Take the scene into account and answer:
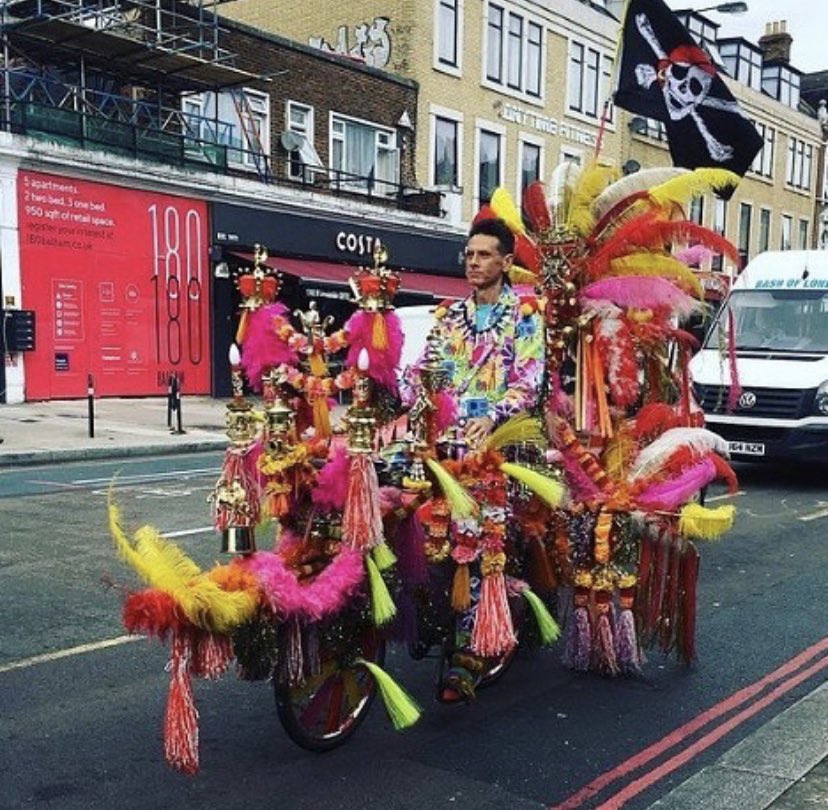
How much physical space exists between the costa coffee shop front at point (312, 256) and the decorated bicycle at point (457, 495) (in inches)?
576

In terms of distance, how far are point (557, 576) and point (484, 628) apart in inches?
34.6

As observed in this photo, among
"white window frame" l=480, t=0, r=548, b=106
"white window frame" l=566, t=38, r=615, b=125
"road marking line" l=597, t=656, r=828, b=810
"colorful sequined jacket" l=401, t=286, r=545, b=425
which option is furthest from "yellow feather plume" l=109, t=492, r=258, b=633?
"white window frame" l=566, t=38, r=615, b=125

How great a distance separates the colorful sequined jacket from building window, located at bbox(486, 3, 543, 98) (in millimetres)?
25582

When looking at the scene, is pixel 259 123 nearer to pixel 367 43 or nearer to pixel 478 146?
pixel 367 43

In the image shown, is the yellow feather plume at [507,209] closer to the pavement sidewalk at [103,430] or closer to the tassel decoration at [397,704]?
the tassel decoration at [397,704]

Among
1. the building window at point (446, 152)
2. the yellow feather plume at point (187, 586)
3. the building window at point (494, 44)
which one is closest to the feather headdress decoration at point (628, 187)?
the yellow feather plume at point (187, 586)

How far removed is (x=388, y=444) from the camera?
4.19 meters

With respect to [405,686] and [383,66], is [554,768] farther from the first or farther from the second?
[383,66]

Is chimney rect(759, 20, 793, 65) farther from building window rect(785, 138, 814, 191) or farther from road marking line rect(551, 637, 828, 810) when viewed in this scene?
road marking line rect(551, 637, 828, 810)

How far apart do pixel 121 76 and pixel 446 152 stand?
9878 mm

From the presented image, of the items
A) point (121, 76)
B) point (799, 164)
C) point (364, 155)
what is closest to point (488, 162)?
point (364, 155)

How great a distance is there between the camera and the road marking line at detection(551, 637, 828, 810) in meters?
3.68

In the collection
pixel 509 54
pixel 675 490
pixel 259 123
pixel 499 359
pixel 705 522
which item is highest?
pixel 509 54

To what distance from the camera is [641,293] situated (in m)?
4.71
